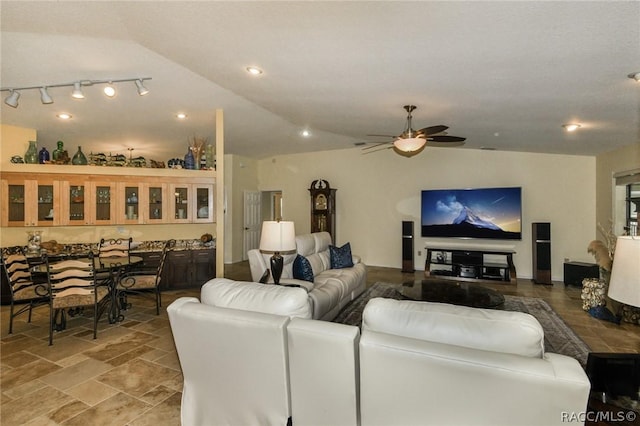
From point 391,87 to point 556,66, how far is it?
50.3 inches

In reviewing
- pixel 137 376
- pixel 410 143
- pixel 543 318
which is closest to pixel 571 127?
pixel 410 143

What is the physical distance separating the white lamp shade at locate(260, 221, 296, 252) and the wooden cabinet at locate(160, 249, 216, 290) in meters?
2.86

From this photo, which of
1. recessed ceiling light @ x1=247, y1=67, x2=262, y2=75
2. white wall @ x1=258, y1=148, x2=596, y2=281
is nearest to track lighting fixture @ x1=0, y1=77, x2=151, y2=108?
recessed ceiling light @ x1=247, y1=67, x2=262, y2=75

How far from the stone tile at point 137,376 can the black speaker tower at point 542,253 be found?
607 centimetres

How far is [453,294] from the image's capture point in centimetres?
376

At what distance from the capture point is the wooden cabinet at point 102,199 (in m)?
4.62

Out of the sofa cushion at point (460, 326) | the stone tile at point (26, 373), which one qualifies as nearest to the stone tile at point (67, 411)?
the stone tile at point (26, 373)

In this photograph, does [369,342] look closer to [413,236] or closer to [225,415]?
[225,415]

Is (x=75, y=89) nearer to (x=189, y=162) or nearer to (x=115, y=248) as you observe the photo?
(x=189, y=162)

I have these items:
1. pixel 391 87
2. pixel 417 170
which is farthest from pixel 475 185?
pixel 391 87

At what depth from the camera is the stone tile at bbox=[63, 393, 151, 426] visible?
6.61 ft

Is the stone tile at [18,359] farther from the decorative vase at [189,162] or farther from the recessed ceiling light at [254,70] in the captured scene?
the recessed ceiling light at [254,70]

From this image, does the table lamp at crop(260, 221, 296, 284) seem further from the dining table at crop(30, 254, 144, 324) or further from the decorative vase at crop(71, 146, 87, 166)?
the decorative vase at crop(71, 146, 87, 166)

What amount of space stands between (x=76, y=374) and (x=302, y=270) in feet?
7.62
